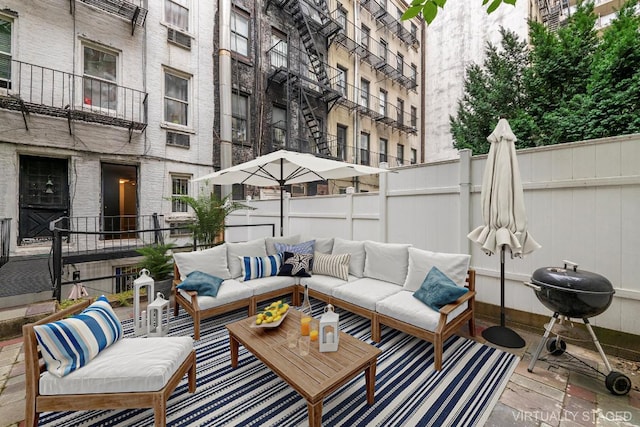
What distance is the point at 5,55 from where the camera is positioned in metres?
5.57

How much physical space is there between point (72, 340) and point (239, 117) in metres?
8.44

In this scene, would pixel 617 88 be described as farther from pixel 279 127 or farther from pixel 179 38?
pixel 179 38

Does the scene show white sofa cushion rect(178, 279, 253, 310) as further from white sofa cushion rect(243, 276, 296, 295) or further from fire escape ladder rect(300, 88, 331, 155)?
fire escape ladder rect(300, 88, 331, 155)

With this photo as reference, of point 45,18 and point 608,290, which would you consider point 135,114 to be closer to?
point 45,18

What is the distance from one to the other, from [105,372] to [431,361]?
2.96 m

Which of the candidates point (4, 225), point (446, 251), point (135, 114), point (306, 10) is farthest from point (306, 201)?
point (306, 10)

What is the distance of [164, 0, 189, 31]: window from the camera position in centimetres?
767

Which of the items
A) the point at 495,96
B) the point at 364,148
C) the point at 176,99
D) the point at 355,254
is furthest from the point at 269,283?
the point at 364,148

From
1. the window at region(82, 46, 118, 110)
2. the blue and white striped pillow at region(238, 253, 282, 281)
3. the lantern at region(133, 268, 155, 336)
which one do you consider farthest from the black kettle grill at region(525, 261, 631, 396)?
the window at region(82, 46, 118, 110)

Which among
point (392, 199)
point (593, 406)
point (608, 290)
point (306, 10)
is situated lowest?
point (593, 406)

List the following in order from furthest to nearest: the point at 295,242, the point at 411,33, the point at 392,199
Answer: the point at 411,33
the point at 295,242
the point at 392,199

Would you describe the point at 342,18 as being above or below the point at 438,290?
above

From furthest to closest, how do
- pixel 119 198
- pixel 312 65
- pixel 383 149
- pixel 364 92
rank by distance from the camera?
pixel 383 149 → pixel 364 92 → pixel 312 65 → pixel 119 198

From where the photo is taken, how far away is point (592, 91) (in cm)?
529
